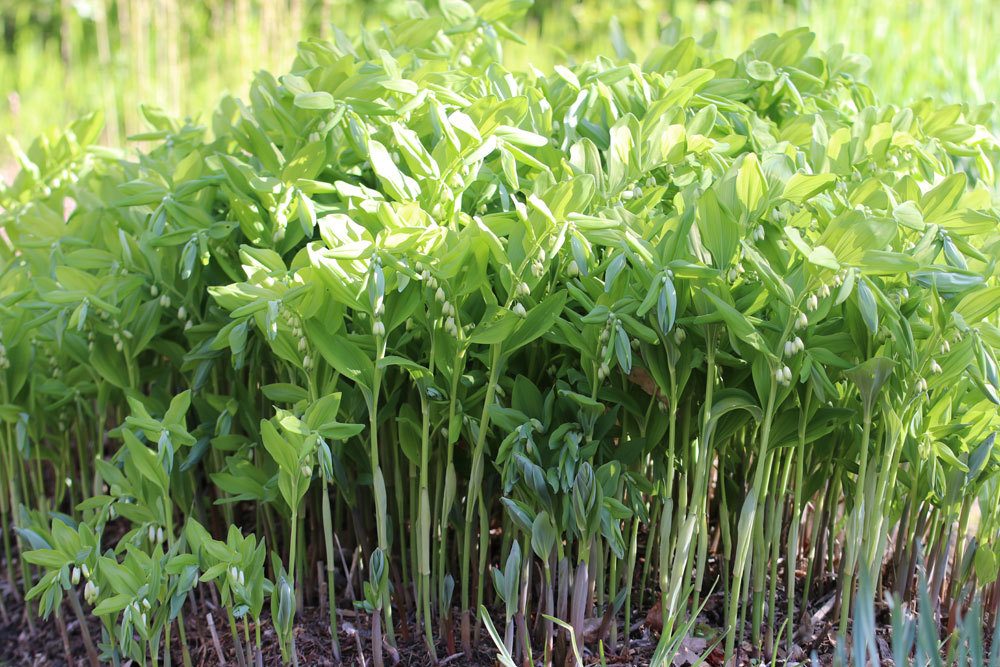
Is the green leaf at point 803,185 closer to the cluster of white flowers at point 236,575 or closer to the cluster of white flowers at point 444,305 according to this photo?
the cluster of white flowers at point 444,305

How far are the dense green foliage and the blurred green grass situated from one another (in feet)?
4.48

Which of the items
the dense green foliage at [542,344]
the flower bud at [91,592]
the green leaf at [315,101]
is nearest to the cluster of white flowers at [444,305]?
the dense green foliage at [542,344]

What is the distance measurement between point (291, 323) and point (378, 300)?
23 cm

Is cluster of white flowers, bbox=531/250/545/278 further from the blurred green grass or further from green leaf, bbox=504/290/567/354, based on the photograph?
the blurred green grass

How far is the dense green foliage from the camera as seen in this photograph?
1421 mm

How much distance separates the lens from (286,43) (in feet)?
16.8

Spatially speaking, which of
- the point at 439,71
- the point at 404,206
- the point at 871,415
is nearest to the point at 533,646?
the point at 871,415

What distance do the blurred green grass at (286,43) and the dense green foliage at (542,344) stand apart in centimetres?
137

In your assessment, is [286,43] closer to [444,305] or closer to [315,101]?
[315,101]

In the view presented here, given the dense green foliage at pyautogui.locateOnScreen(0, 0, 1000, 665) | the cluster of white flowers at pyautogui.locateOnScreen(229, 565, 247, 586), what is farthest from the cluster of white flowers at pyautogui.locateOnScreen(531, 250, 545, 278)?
the cluster of white flowers at pyautogui.locateOnScreen(229, 565, 247, 586)

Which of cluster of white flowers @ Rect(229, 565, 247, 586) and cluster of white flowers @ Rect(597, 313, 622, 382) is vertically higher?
cluster of white flowers @ Rect(597, 313, 622, 382)

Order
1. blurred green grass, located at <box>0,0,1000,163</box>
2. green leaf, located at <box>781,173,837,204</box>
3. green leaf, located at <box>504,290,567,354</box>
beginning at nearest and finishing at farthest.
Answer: green leaf, located at <box>781,173,837,204</box>
green leaf, located at <box>504,290,567,354</box>
blurred green grass, located at <box>0,0,1000,163</box>

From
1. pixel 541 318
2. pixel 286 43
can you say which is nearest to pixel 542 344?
pixel 541 318

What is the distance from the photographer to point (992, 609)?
1.81 m
